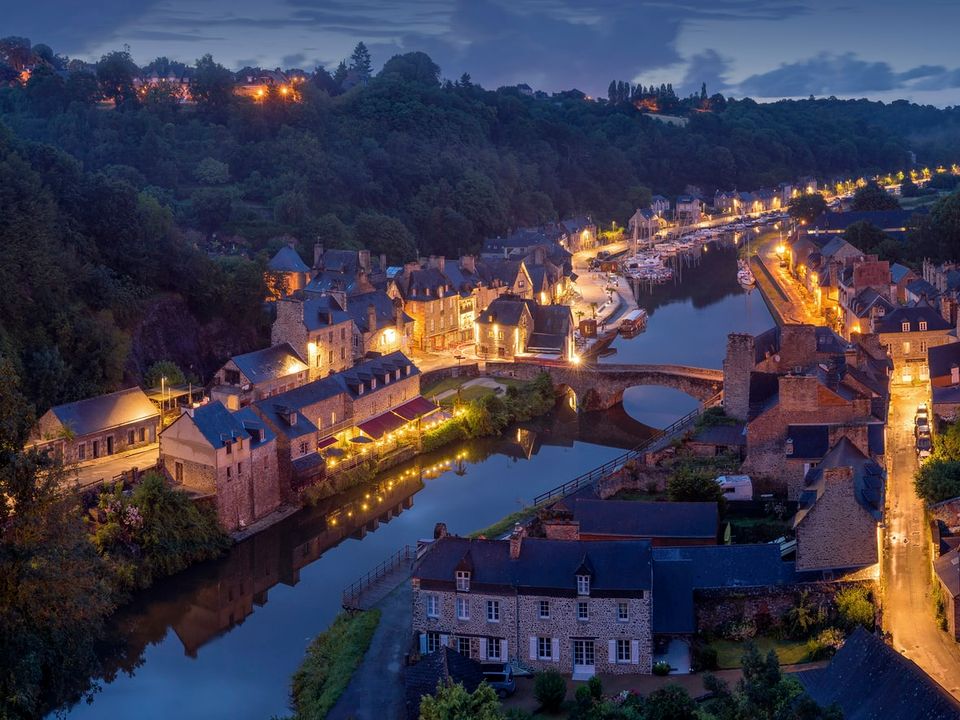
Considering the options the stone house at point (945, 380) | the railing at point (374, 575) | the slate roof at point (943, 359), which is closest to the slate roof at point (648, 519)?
the railing at point (374, 575)

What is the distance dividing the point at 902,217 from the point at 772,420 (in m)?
57.7

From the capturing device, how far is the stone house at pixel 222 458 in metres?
34.5

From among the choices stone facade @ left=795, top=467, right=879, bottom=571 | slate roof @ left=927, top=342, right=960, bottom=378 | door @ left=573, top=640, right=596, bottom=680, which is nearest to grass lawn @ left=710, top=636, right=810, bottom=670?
stone facade @ left=795, top=467, right=879, bottom=571

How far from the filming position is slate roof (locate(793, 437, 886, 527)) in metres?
26.9

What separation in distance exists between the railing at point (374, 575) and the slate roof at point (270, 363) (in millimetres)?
12386

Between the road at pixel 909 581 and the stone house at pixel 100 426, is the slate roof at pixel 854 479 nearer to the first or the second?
the road at pixel 909 581

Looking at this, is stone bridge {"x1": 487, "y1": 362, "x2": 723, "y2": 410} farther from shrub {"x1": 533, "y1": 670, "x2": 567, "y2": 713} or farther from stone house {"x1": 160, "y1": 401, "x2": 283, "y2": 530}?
shrub {"x1": 533, "y1": 670, "x2": 567, "y2": 713}

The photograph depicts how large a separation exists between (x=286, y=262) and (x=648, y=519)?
33632mm

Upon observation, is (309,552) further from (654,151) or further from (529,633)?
(654,151)

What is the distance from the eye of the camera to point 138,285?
51.1m

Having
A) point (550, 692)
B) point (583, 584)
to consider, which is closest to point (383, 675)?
point (550, 692)

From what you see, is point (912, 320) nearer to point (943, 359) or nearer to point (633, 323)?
point (943, 359)

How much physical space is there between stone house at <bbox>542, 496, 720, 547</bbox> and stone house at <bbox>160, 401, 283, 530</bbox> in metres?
10.4

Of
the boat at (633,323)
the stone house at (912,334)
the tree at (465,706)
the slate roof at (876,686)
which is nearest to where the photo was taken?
the slate roof at (876,686)
